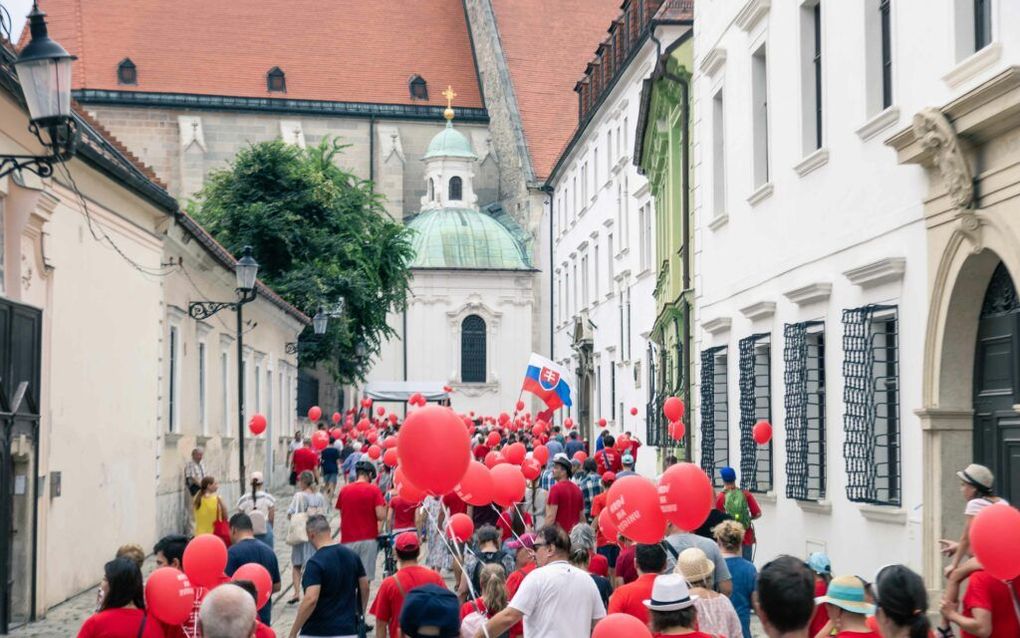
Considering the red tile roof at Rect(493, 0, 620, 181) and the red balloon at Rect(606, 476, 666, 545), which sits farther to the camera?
the red tile roof at Rect(493, 0, 620, 181)

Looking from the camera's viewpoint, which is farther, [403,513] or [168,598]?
[403,513]

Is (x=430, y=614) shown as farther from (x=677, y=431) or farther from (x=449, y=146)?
(x=449, y=146)

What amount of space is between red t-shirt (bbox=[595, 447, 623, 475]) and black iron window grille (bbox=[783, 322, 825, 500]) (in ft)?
21.0

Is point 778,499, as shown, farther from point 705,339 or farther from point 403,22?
point 403,22

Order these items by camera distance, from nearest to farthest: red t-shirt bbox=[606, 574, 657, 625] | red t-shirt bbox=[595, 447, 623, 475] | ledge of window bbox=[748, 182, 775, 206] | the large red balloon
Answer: red t-shirt bbox=[606, 574, 657, 625]
the large red balloon
ledge of window bbox=[748, 182, 775, 206]
red t-shirt bbox=[595, 447, 623, 475]

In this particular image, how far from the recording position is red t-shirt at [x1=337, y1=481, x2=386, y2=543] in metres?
15.1

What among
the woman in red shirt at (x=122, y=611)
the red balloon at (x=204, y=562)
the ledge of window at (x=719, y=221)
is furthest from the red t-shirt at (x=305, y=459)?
the woman in red shirt at (x=122, y=611)

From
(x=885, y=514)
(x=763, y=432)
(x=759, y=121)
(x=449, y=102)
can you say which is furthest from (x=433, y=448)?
(x=449, y=102)

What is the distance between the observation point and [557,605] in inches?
316

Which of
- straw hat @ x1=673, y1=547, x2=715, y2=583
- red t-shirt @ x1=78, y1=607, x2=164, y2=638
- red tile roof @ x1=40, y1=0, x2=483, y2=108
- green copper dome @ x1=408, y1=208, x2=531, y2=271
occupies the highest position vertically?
red tile roof @ x1=40, y1=0, x2=483, y2=108

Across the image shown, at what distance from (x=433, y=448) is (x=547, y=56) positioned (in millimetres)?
70242

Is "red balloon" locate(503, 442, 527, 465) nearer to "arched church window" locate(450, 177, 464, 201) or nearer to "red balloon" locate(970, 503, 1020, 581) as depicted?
"red balloon" locate(970, 503, 1020, 581)

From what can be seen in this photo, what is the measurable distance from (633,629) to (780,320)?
1211 cm

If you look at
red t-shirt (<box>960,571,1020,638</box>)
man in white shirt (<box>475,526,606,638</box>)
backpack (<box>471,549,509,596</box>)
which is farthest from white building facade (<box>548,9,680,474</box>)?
red t-shirt (<box>960,571,1020,638</box>)
